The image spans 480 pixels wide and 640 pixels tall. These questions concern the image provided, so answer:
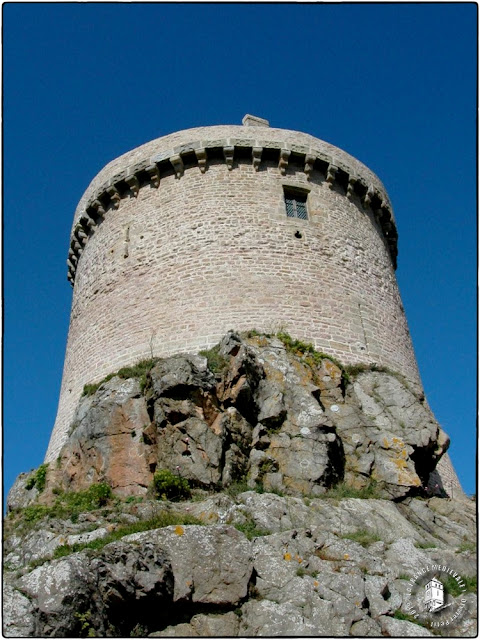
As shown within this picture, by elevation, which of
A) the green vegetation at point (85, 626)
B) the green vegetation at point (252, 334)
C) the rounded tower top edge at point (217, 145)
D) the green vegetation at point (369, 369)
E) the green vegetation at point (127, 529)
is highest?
Result: the rounded tower top edge at point (217, 145)

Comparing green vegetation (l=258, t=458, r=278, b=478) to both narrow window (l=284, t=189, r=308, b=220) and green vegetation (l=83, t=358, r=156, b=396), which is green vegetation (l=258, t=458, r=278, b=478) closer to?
green vegetation (l=83, t=358, r=156, b=396)

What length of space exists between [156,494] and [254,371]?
11.2 feet

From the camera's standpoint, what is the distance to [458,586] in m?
10.7

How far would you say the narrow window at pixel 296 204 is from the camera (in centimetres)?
Answer: 1886

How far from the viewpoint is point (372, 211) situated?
21.1 m

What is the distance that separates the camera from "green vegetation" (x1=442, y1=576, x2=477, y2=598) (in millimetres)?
10531

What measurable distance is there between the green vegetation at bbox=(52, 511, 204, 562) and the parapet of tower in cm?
525

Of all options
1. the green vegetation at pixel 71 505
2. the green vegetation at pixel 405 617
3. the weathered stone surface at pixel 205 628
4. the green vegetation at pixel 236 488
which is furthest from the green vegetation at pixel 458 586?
the green vegetation at pixel 71 505

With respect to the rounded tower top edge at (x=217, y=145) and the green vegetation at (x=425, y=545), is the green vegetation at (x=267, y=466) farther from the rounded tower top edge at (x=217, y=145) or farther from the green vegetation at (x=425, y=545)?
the rounded tower top edge at (x=217, y=145)

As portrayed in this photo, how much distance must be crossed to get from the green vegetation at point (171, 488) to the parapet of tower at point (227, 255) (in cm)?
385

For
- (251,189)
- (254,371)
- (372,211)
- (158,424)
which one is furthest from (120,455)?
(372,211)

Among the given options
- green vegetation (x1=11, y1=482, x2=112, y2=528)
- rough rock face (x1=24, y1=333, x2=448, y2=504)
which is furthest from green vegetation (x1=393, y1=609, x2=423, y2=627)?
green vegetation (x1=11, y1=482, x2=112, y2=528)

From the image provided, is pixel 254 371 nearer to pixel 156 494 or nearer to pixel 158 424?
pixel 158 424

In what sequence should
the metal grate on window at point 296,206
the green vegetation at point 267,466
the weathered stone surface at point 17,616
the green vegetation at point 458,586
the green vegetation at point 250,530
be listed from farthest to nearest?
the metal grate on window at point 296,206 < the green vegetation at point 267,466 < the green vegetation at point 250,530 < the green vegetation at point 458,586 < the weathered stone surface at point 17,616
